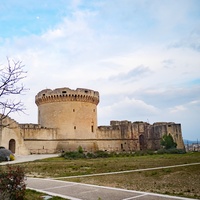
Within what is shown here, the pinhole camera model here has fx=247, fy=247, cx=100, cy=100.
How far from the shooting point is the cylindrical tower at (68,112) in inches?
1403

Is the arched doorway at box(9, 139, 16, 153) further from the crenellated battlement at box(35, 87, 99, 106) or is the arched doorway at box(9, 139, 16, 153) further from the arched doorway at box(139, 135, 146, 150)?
the arched doorway at box(139, 135, 146, 150)

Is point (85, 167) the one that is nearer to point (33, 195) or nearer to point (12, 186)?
point (33, 195)

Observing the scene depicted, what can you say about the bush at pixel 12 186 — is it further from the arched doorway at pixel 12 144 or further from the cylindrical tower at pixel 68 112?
the cylindrical tower at pixel 68 112

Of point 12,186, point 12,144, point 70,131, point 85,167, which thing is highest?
point 70,131

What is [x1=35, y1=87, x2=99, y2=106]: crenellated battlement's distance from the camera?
36.1 m

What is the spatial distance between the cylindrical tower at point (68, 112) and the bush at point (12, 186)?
28.7 meters

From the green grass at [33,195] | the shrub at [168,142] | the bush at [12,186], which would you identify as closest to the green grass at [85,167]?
the green grass at [33,195]

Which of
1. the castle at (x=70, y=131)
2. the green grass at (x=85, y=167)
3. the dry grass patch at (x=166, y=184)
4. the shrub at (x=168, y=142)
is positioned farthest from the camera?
A: the shrub at (x=168, y=142)

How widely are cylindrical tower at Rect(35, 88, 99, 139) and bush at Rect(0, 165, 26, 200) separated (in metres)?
28.7

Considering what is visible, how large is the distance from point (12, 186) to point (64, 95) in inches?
1169

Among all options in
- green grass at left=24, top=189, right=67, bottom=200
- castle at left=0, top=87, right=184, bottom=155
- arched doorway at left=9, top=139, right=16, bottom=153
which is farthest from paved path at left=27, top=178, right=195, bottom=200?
arched doorway at left=9, top=139, right=16, bottom=153

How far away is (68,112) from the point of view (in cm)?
3597

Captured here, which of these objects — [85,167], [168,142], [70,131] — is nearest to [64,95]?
[70,131]

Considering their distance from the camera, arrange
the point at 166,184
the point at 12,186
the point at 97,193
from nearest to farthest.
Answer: the point at 12,186
the point at 97,193
the point at 166,184
